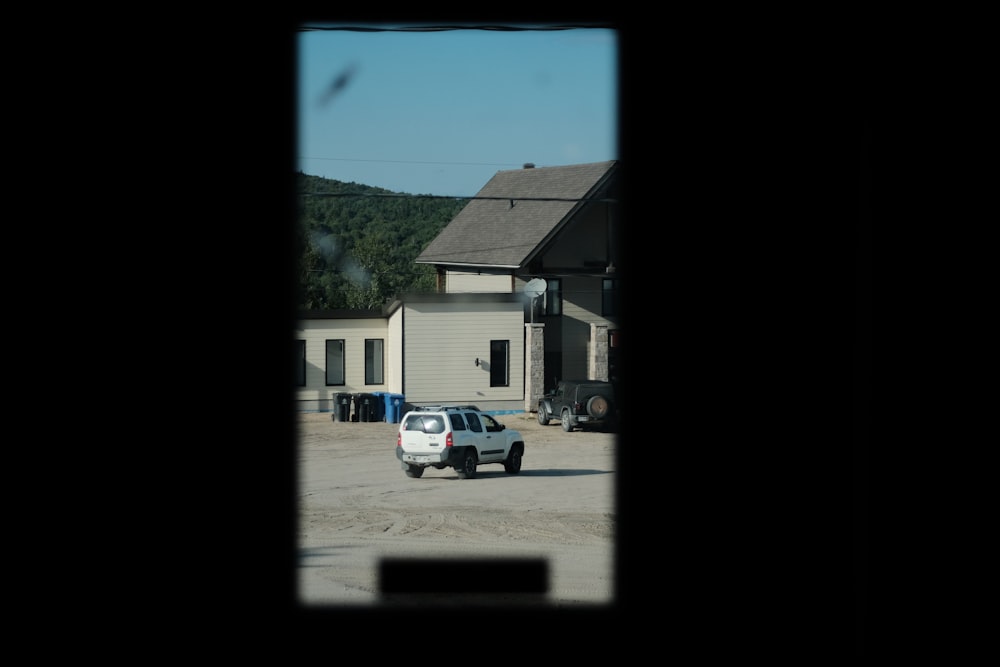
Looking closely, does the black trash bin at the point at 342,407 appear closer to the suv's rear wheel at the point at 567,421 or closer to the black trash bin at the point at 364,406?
the black trash bin at the point at 364,406

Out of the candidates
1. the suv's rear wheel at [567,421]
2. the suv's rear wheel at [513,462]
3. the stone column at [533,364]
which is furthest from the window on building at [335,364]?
the suv's rear wheel at [513,462]

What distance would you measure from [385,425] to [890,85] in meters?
35.8

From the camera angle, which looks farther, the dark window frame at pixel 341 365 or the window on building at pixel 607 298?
the window on building at pixel 607 298

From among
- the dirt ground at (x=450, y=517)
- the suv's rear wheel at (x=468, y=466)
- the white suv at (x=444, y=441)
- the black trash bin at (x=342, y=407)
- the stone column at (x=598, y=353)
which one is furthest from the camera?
the stone column at (x=598, y=353)

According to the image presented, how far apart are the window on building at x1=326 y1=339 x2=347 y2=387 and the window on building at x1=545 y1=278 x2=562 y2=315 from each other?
8.09 meters

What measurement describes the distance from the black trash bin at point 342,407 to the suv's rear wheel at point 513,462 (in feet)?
46.3

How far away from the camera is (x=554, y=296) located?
142 feet

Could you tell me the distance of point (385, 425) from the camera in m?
39.1

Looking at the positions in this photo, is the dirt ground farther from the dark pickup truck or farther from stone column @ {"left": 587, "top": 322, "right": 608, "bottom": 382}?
stone column @ {"left": 587, "top": 322, "right": 608, "bottom": 382}

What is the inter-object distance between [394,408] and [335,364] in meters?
3.88

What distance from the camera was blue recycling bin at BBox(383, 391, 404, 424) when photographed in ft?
131

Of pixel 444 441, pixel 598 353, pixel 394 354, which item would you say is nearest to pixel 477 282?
pixel 394 354

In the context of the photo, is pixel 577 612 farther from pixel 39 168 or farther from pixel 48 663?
pixel 39 168

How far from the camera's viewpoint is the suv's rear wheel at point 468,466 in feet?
84.8
